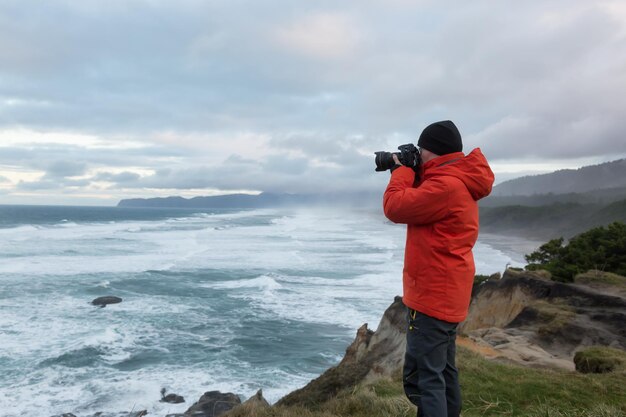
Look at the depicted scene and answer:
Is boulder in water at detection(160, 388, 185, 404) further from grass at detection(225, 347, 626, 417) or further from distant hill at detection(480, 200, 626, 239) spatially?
distant hill at detection(480, 200, 626, 239)

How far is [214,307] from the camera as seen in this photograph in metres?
21.8

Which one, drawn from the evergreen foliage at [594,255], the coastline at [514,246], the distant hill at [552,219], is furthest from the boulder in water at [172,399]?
the distant hill at [552,219]

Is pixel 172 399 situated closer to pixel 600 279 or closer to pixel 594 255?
pixel 600 279

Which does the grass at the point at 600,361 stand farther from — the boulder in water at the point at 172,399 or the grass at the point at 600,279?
the boulder in water at the point at 172,399

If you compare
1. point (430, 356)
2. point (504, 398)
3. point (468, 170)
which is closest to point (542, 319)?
Result: point (504, 398)

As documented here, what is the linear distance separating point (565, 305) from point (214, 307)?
46.2ft

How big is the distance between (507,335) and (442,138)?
33.2 ft

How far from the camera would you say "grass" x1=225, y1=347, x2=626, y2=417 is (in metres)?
4.81

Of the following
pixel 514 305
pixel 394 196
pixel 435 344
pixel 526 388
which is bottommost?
pixel 514 305

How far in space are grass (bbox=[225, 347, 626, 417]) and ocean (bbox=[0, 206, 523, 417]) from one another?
7192 mm

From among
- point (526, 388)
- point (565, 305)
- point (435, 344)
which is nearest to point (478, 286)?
point (565, 305)

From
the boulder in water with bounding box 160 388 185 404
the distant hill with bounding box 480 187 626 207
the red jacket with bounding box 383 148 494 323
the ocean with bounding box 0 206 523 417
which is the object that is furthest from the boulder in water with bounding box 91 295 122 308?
the distant hill with bounding box 480 187 626 207

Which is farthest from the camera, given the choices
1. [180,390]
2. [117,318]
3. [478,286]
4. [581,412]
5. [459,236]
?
[117,318]

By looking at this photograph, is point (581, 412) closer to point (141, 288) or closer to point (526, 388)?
point (526, 388)
